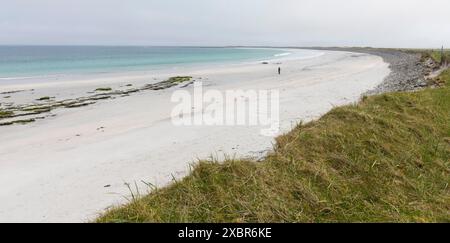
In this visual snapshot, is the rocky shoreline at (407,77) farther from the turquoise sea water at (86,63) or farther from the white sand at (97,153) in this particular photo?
the turquoise sea water at (86,63)

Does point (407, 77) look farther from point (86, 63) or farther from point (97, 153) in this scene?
point (86, 63)

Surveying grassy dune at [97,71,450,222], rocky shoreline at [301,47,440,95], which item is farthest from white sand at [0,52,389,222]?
rocky shoreline at [301,47,440,95]

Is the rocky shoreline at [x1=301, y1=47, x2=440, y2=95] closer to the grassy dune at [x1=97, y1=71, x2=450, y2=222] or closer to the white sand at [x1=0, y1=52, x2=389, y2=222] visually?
the white sand at [x1=0, y1=52, x2=389, y2=222]

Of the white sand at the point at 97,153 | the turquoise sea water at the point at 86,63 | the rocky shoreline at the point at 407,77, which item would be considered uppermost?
the turquoise sea water at the point at 86,63

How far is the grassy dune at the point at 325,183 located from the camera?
220 inches

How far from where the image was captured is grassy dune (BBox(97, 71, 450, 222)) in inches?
220

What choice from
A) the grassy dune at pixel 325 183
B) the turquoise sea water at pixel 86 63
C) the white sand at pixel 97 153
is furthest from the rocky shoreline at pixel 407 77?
the turquoise sea water at pixel 86 63

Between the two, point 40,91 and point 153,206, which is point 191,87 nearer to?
point 40,91

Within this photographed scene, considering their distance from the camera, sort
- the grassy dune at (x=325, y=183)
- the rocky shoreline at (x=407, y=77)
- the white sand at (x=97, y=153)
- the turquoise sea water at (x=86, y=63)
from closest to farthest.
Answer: the grassy dune at (x=325, y=183), the white sand at (x=97, y=153), the rocky shoreline at (x=407, y=77), the turquoise sea water at (x=86, y=63)

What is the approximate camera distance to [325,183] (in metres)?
6.71

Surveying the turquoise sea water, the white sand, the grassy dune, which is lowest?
the white sand

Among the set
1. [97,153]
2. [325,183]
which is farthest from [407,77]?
[97,153]

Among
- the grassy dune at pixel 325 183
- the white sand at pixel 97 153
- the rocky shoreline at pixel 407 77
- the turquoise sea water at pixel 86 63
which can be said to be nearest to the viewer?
the grassy dune at pixel 325 183
